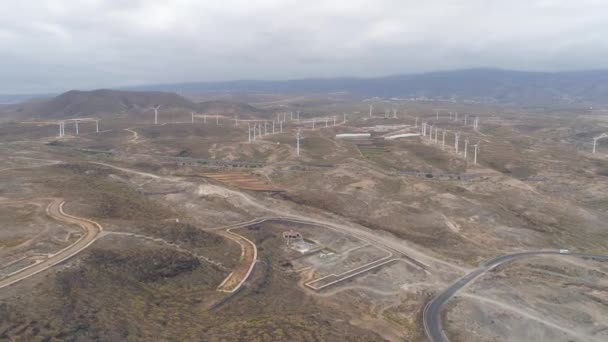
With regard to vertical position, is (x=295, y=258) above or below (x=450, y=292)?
above

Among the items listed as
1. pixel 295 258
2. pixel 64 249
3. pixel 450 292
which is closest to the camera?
pixel 64 249

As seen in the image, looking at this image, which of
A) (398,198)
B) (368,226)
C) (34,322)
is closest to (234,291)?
(34,322)

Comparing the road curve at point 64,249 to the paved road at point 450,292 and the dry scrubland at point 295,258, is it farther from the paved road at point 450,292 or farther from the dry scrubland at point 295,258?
the paved road at point 450,292

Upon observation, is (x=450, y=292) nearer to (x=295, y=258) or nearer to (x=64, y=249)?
(x=295, y=258)

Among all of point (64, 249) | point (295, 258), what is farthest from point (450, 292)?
point (64, 249)

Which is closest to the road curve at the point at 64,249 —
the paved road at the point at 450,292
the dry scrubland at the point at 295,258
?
the dry scrubland at the point at 295,258

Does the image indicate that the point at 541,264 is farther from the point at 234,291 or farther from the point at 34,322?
the point at 34,322
